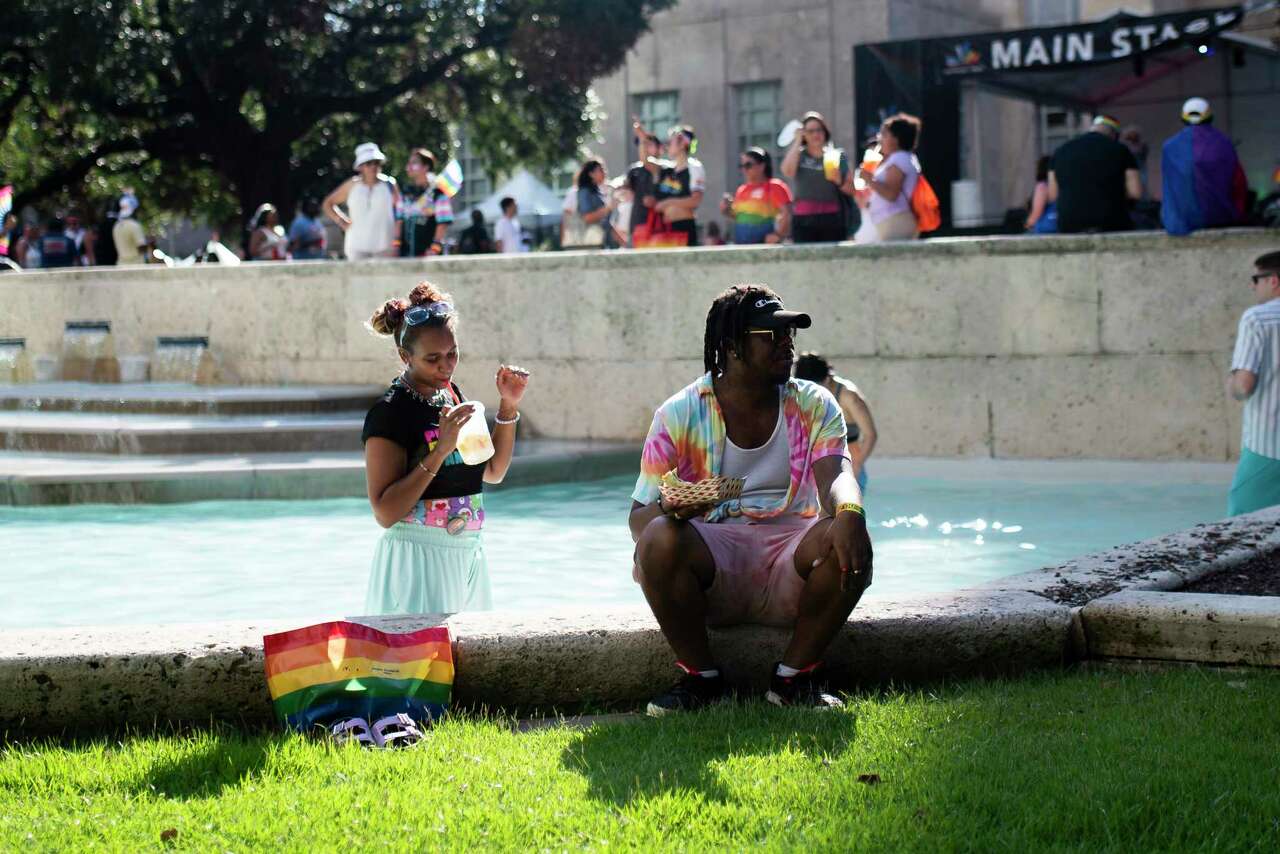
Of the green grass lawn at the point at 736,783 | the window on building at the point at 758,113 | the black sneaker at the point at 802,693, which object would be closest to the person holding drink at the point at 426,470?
the green grass lawn at the point at 736,783

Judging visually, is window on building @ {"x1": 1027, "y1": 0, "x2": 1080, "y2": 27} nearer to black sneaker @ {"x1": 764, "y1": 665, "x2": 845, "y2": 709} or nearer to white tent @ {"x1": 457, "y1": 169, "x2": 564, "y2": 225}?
white tent @ {"x1": 457, "y1": 169, "x2": 564, "y2": 225}

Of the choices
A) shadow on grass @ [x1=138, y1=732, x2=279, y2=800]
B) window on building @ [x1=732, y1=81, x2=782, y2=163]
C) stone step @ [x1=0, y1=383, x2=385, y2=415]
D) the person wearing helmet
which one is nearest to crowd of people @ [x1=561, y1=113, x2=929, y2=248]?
the person wearing helmet

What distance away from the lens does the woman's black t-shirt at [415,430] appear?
17.4 ft

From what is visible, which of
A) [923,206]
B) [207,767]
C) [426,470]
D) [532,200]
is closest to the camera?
[207,767]

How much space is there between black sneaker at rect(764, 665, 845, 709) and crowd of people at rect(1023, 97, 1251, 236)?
757 centimetres

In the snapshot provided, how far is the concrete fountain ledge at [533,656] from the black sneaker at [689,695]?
15cm

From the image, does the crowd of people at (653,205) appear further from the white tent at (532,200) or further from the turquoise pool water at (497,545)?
the white tent at (532,200)

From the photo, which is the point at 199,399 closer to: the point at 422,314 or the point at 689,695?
the point at 422,314

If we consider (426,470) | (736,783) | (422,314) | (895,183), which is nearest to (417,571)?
(426,470)

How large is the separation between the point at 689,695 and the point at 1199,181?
8.03 m

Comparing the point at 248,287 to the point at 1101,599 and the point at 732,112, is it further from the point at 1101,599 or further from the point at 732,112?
the point at 732,112

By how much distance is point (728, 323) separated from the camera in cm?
502

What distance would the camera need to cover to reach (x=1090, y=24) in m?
20.2

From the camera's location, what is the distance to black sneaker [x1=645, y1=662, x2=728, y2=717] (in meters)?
4.78
